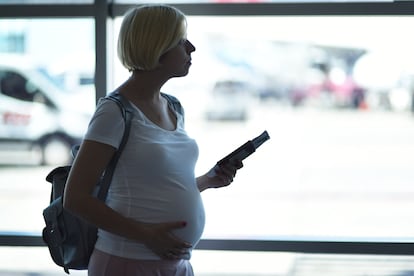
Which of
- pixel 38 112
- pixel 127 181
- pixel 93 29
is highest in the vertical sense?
pixel 93 29

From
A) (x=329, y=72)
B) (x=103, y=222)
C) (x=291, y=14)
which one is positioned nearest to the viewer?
(x=103, y=222)

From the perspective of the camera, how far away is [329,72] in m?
2.81

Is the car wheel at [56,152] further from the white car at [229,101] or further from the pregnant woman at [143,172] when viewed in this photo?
the pregnant woman at [143,172]

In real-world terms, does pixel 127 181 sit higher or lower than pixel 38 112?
higher

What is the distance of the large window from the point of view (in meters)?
2.74

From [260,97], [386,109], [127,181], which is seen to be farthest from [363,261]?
[127,181]

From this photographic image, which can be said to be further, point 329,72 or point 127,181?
point 329,72

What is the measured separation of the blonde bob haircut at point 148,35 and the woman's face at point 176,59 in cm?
3

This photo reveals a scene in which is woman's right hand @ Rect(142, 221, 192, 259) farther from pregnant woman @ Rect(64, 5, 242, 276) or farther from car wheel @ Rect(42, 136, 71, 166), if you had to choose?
car wheel @ Rect(42, 136, 71, 166)

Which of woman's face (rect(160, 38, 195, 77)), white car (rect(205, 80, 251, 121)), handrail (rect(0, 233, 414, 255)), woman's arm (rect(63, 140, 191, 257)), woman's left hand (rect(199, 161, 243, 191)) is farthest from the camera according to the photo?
white car (rect(205, 80, 251, 121))

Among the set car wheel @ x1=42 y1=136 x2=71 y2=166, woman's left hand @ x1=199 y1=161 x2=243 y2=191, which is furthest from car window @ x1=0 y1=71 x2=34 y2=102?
woman's left hand @ x1=199 y1=161 x2=243 y2=191

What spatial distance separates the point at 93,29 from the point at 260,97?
83 centimetres

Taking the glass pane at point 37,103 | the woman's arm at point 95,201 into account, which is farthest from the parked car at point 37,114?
the woman's arm at point 95,201

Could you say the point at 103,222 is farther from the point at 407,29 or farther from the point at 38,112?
the point at 407,29
